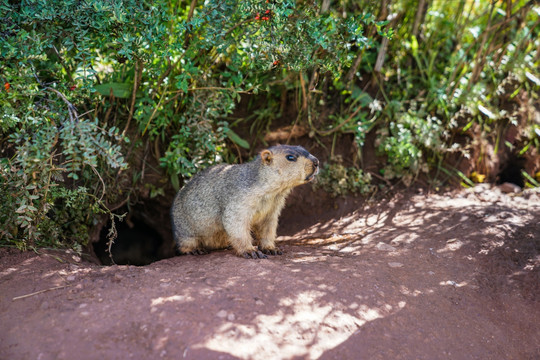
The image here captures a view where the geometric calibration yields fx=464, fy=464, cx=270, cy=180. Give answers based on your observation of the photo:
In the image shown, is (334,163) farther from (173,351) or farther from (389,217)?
(173,351)

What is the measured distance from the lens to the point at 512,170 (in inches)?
329

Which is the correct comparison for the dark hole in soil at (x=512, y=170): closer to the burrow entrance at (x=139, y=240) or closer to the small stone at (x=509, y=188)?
the small stone at (x=509, y=188)

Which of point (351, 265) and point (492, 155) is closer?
point (351, 265)

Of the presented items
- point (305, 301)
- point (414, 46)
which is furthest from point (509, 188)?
point (305, 301)

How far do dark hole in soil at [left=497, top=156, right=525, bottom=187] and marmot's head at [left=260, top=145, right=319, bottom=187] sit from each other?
4532mm

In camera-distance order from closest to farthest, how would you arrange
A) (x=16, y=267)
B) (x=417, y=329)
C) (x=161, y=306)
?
(x=161, y=306) → (x=417, y=329) → (x=16, y=267)

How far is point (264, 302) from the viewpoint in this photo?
4.12 metres

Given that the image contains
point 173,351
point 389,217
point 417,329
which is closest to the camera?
point 173,351

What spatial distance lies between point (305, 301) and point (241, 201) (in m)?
1.87

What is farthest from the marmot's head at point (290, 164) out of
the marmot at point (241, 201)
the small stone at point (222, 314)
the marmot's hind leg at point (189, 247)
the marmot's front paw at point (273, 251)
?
the small stone at point (222, 314)

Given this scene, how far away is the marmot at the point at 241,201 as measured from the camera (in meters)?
5.62

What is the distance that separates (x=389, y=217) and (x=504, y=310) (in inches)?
96.0

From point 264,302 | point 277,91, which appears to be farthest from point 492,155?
point 264,302

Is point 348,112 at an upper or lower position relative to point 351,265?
upper
